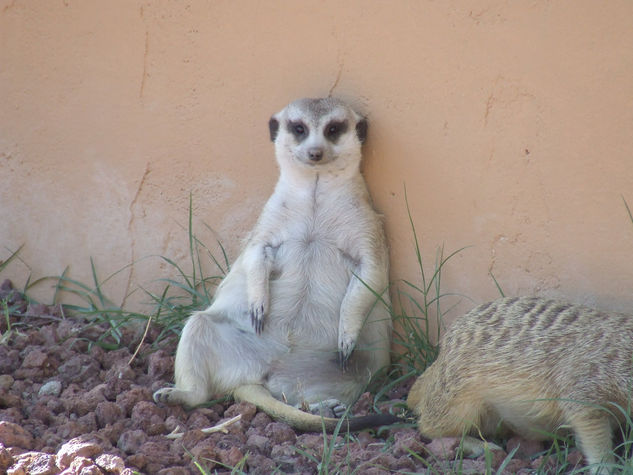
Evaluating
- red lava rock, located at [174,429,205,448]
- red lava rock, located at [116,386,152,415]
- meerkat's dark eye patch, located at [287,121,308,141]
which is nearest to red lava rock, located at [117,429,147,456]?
red lava rock, located at [174,429,205,448]

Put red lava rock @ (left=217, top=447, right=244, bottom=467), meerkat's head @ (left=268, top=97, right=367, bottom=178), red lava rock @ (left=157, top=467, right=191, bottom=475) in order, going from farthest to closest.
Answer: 1. meerkat's head @ (left=268, top=97, right=367, bottom=178)
2. red lava rock @ (left=217, top=447, right=244, bottom=467)
3. red lava rock @ (left=157, top=467, right=191, bottom=475)

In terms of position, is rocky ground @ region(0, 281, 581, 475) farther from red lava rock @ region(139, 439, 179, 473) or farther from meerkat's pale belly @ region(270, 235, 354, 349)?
meerkat's pale belly @ region(270, 235, 354, 349)

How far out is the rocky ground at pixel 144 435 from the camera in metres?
2.23

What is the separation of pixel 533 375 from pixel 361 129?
1091mm

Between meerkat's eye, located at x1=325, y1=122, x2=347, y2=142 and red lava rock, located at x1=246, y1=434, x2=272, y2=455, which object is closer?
red lava rock, located at x1=246, y1=434, x2=272, y2=455

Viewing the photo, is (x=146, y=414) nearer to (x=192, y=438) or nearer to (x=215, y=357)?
(x=192, y=438)

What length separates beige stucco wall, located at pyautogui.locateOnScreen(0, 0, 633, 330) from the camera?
8.62ft

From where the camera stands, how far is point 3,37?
11.5 ft

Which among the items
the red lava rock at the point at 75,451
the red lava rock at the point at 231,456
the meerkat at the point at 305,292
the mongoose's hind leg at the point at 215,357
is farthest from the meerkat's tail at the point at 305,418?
the red lava rock at the point at 75,451

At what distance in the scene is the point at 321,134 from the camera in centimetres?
294

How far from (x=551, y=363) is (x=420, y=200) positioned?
0.87 metres

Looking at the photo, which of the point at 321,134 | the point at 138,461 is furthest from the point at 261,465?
the point at 321,134

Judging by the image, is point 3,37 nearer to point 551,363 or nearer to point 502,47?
point 502,47

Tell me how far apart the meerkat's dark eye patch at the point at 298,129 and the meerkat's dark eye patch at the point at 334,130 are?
8 cm
